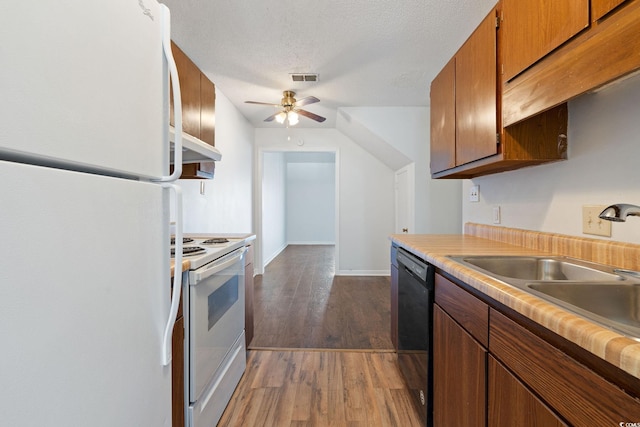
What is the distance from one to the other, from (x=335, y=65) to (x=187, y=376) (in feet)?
8.26

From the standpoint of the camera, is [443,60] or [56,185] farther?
[443,60]

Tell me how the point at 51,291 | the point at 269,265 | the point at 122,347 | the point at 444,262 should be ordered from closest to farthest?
the point at 51,291 → the point at 122,347 → the point at 444,262 → the point at 269,265

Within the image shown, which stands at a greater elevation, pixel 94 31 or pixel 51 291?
pixel 94 31

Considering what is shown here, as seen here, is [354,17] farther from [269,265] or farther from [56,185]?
[269,265]

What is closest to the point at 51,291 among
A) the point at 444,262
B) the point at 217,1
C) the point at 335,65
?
the point at 444,262

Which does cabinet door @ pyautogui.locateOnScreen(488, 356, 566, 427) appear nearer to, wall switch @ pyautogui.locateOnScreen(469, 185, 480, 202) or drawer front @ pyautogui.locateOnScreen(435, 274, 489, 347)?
drawer front @ pyautogui.locateOnScreen(435, 274, 489, 347)

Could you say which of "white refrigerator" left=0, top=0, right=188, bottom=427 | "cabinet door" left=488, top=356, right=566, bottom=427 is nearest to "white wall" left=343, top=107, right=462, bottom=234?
"cabinet door" left=488, top=356, right=566, bottom=427

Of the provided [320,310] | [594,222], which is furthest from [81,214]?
[320,310]

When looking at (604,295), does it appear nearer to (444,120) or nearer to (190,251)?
(444,120)

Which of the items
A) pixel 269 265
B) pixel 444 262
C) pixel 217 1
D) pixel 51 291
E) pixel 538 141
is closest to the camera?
pixel 51 291

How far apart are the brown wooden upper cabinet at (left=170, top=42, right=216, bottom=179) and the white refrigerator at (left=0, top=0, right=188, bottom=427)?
71 centimetres

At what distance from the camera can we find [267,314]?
2.93 metres

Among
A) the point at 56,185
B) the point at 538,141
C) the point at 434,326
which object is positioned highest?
the point at 538,141

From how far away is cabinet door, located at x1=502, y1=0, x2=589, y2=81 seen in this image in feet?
2.90
